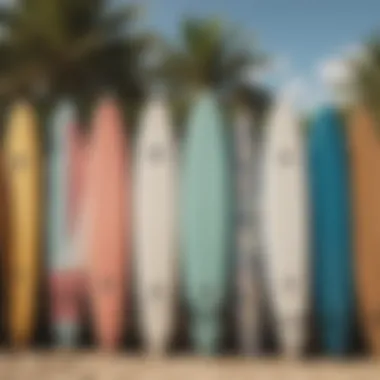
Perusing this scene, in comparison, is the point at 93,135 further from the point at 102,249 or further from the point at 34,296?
the point at 34,296

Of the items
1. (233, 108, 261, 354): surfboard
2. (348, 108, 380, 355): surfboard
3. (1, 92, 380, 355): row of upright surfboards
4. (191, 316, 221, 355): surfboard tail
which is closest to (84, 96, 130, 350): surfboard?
(1, 92, 380, 355): row of upright surfboards

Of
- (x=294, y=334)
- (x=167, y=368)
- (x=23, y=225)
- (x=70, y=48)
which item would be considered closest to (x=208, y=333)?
(x=167, y=368)

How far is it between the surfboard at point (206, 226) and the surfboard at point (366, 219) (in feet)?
2.09

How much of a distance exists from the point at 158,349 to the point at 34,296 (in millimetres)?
723

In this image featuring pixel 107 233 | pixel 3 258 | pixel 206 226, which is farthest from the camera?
pixel 3 258

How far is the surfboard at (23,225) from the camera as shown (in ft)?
13.9

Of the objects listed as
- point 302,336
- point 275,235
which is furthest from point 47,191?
point 302,336

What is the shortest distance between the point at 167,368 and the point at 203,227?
2.36 ft

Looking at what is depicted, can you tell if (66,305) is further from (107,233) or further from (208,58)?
(208,58)

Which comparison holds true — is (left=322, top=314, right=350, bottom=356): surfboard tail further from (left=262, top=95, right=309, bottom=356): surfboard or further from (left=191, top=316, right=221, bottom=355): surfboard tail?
(left=191, top=316, right=221, bottom=355): surfboard tail

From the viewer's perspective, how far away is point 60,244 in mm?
4270

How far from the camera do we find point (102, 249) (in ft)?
13.7

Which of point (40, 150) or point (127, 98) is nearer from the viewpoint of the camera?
point (40, 150)

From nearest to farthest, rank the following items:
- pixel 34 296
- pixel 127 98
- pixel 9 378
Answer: pixel 9 378, pixel 34 296, pixel 127 98
